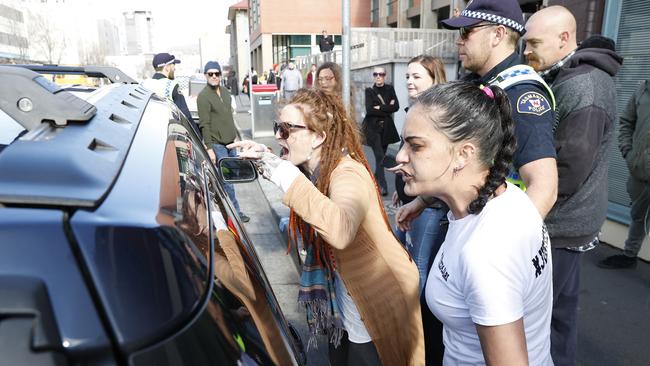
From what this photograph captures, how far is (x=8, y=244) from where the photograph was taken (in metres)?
0.54

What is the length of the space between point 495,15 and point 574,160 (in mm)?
746

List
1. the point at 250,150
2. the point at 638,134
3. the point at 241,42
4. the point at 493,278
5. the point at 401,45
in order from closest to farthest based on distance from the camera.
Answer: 1. the point at 493,278
2. the point at 250,150
3. the point at 638,134
4. the point at 401,45
5. the point at 241,42

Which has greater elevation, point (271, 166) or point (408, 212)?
point (271, 166)

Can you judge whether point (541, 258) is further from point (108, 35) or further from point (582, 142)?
point (108, 35)

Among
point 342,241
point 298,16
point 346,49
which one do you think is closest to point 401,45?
point 346,49

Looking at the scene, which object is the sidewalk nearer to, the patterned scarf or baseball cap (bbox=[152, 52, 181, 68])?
the patterned scarf

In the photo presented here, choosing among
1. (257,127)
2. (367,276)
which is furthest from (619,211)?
(257,127)

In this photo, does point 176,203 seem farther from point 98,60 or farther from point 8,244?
point 98,60

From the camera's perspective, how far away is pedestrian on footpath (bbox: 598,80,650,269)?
353cm

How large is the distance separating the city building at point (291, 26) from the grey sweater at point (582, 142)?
1574 inches

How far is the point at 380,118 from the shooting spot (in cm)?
618

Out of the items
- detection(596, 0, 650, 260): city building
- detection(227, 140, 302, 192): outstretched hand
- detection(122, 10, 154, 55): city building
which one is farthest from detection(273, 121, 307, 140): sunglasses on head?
detection(122, 10, 154, 55): city building

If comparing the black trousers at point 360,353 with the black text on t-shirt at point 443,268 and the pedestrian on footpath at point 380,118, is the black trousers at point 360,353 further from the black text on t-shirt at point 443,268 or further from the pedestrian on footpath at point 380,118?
the pedestrian on footpath at point 380,118

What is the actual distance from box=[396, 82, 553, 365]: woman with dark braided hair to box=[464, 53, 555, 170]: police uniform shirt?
50 centimetres
